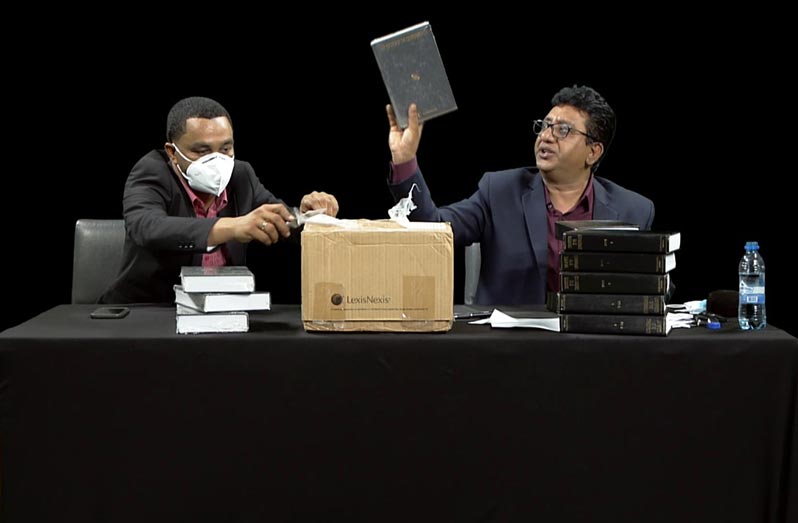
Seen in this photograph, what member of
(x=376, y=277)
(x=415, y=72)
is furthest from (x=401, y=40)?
(x=376, y=277)

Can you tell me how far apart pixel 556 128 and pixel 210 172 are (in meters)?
1.33

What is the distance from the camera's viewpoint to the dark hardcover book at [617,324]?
9.82ft

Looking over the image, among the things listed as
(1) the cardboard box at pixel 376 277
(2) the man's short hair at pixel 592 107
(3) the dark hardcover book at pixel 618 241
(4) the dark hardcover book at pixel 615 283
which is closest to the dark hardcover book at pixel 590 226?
(3) the dark hardcover book at pixel 618 241

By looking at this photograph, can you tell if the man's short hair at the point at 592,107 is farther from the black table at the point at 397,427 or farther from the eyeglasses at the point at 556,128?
the black table at the point at 397,427

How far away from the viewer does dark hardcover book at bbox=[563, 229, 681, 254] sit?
3014 mm

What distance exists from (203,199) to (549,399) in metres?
1.63

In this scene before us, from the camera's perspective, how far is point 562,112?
4094mm

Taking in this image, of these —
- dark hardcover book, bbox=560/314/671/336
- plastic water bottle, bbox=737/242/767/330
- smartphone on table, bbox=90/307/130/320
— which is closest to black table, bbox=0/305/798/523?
dark hardcover book, bbox=560/314/671/336

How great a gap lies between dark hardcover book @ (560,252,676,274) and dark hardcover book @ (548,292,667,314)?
0.25 feet

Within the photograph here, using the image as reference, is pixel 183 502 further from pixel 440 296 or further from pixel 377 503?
pixel 440 296

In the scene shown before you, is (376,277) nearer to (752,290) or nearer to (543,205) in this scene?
(752,290)

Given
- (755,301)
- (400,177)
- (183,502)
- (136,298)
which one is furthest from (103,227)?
(755,301)

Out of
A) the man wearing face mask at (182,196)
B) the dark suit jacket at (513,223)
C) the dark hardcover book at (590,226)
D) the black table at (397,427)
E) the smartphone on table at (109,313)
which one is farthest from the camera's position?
the dark suit jacket at (513,223)

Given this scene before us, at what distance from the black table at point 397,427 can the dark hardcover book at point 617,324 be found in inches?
1.9
